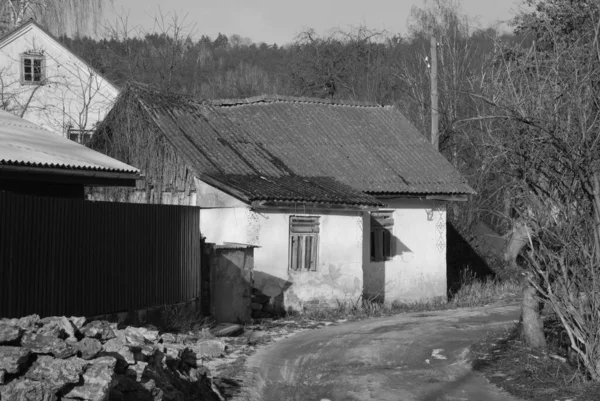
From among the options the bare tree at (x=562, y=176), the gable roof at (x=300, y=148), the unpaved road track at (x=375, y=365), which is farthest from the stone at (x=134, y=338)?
the gable roof at (x=300, y=148)

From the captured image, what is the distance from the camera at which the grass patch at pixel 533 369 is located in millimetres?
11070

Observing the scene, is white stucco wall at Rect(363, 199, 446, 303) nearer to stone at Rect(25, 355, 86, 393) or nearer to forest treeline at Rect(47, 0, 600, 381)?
forest treeline at Rect(47, 0, 600, 381)

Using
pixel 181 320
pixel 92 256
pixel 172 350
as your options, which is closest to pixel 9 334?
pixel 172 350

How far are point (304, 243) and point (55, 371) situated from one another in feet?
43.1

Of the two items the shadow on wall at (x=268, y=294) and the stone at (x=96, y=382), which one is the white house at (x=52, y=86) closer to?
the shadow on wall at (x=268, y=294)

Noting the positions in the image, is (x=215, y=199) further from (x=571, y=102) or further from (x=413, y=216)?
(x=571, y=102)

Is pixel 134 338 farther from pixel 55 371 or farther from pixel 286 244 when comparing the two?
pixel 286 244

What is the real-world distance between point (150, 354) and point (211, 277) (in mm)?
8378

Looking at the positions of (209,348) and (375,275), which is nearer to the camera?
(209,348)

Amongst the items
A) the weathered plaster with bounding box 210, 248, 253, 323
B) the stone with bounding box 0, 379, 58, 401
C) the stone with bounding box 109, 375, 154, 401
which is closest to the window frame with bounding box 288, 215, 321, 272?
the weathered plaster with bounding box 210, 248, 253, 323

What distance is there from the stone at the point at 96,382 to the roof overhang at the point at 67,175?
17.9ft

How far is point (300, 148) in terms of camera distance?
2394cm

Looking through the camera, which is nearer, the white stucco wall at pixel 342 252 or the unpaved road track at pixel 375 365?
the unpaved road track at pixel 375 365

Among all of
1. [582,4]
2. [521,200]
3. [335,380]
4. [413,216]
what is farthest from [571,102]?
[413,216]
